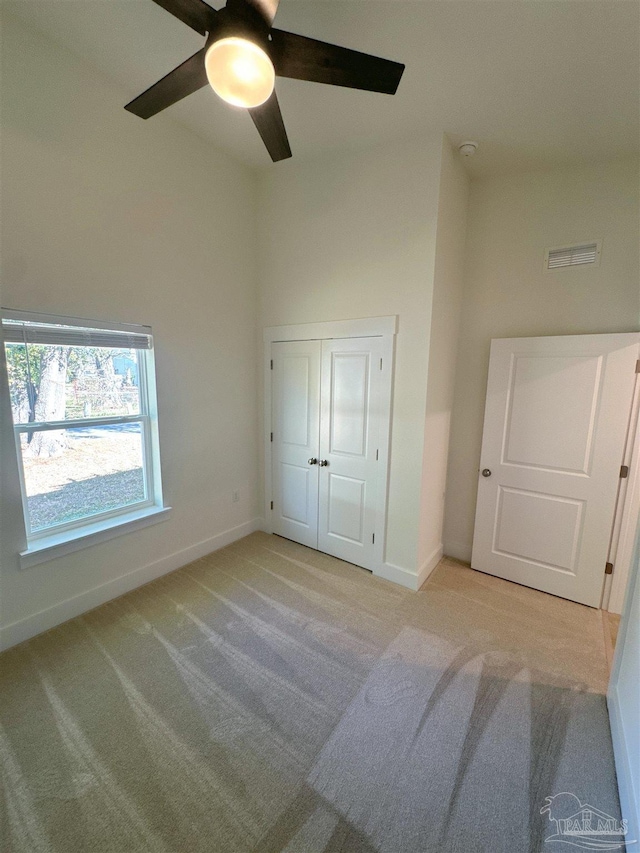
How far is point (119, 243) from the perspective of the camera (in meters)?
2.16

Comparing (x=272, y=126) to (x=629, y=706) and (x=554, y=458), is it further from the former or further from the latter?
(x=629, y=706)

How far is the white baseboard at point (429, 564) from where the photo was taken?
2.55 m

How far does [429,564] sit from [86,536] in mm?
2542

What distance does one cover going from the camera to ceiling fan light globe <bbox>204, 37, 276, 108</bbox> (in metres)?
1.08

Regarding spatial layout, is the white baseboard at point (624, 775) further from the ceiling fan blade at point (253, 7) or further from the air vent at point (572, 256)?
the ceiling fan blade at point (253, 7)

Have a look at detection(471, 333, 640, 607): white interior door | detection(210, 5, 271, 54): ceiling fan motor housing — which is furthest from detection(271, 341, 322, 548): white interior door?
detection(210, 5, 271, 54): ceiling fan motor housing

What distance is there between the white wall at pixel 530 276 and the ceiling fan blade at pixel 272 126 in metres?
1.77

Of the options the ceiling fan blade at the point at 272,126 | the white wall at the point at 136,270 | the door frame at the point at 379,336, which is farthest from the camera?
the door frame at the point at 379,336

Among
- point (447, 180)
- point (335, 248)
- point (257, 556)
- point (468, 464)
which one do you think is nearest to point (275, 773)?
point (257, 556)

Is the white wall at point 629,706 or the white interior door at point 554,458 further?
the white interior door at point 554,458

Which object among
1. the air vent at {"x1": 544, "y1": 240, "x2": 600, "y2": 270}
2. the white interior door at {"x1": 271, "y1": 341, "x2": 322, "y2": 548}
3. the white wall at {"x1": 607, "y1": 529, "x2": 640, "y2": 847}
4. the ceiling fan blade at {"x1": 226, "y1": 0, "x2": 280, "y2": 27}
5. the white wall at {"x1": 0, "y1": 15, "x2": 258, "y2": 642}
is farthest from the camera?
the white interior door at {"x1": 271, "y1": 341, "x2": 322, "y2": 548}

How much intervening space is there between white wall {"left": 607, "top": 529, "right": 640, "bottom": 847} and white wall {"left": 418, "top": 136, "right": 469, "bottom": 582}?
1.17 metres

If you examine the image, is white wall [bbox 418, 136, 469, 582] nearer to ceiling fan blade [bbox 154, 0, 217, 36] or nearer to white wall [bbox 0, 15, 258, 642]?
ceiling fan blade [bbox 154, 0, 217, 36]

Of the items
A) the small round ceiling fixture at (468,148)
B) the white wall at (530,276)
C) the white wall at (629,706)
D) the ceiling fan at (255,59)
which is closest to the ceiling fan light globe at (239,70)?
the ceiling fan at (255,59)
